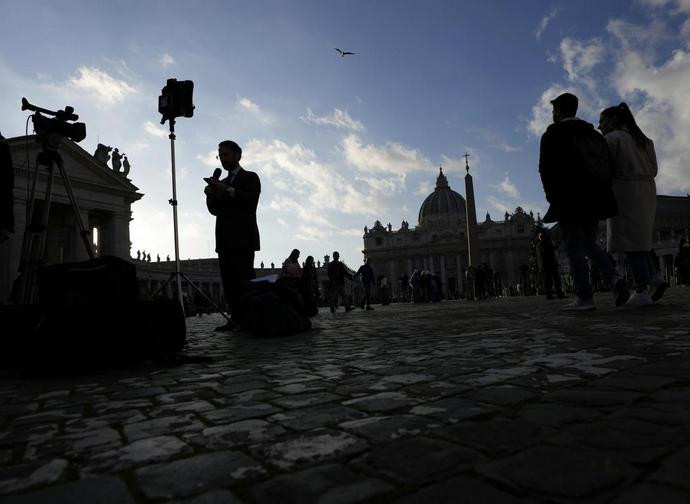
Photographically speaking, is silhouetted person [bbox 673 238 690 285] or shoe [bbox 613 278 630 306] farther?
silhouetted person [bbox 673 238 690 285]

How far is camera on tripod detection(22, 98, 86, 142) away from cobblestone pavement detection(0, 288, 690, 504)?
9.78 ft

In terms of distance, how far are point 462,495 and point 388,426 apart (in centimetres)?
59

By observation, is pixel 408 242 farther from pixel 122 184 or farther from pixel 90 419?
pixel 90 419

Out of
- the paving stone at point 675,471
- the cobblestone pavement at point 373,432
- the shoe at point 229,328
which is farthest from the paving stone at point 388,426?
the shoe at point 229,328

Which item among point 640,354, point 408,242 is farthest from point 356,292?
point 408,242

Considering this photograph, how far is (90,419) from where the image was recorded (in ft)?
6.91

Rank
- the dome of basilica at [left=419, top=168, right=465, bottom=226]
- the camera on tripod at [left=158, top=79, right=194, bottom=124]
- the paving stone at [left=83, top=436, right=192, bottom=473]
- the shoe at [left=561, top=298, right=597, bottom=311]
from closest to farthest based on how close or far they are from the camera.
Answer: the paving stone at [left=83, top=436, right=192, bottom=473] → the camera on tripod at [left=158, top=79, right=194, bottom=124] → the shoe at [left=561, top=298, right=597, bottom=311] → the dome of basilica at [left=419, top=168, right=465, bottom=226]

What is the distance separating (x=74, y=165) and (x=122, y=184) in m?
3.72

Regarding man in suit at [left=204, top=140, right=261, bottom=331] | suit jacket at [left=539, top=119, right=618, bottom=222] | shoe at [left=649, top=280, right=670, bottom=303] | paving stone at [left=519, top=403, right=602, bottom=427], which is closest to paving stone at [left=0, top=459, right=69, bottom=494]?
paving stone at [left=519, top=403, right=602, bottom=427]

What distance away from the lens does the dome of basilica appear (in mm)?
113938

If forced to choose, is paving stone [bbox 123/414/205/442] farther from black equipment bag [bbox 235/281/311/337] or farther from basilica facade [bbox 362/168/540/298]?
basilica facade [bbox 362/168/540/298]

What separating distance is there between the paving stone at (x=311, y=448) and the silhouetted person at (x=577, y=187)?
17.6 ft

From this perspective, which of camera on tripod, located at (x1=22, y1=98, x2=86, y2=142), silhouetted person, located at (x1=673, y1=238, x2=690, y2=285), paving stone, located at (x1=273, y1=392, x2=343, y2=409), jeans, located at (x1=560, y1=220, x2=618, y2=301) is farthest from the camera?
silhouetted person, located at (x1=673, y1=238, x2=690, y2=285)

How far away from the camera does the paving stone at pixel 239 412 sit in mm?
1967
